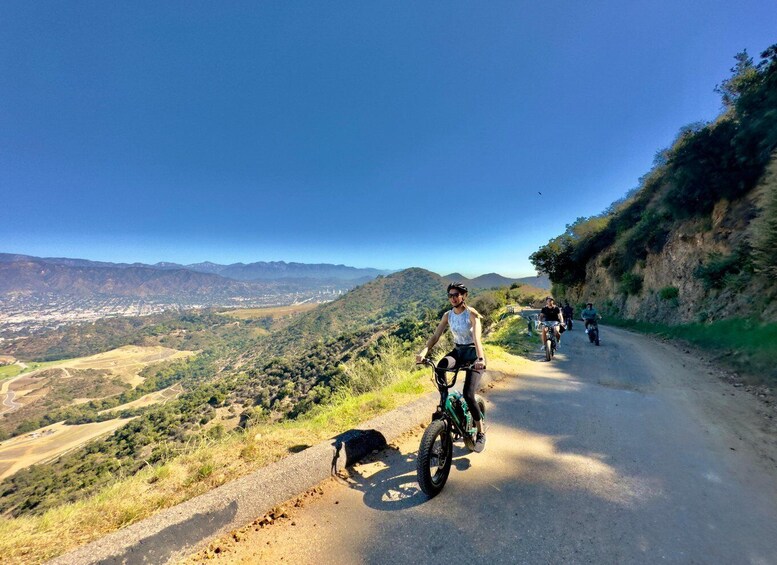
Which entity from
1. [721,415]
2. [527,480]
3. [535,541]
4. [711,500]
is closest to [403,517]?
[535,541]

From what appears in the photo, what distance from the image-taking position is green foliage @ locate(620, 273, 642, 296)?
72.0ft

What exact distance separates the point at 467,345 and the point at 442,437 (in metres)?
1.21

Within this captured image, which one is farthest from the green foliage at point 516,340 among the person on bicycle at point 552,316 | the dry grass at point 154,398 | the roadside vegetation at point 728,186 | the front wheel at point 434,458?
the dry grass at point 154,398

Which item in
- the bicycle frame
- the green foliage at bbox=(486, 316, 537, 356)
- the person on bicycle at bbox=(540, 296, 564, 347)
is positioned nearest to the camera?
the bicycle frame

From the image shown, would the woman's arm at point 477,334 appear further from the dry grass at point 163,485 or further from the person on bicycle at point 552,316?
the person on bicycle at point 552,316

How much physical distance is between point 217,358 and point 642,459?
164101 millimetres

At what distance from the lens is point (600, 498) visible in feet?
10.8

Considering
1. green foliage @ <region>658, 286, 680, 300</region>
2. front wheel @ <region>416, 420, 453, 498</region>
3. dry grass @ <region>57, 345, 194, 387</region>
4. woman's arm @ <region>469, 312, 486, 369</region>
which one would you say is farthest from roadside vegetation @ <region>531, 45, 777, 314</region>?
dry grass @ <region>57, 345, 194, 387</region>

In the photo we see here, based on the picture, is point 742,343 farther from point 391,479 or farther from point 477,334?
point 391,479

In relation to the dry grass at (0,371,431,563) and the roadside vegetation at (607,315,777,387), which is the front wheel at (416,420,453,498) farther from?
the roadside vegetation at (607,315,777,387)

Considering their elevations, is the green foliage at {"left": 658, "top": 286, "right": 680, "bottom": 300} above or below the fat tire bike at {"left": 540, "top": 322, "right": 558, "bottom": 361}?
above

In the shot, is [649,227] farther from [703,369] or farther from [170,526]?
[170,526]

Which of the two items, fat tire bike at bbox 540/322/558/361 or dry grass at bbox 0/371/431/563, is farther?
fat tire bike at bbox 540/322/558/361

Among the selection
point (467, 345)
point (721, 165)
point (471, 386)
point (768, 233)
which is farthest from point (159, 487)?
point (721, 165)
